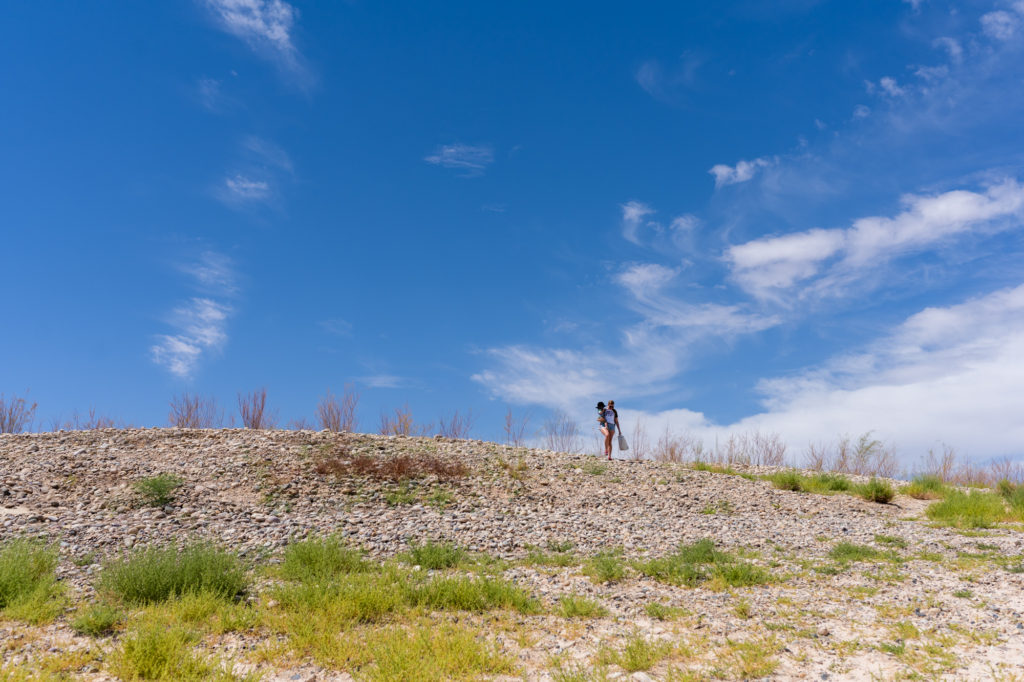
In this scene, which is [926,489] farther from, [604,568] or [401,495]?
[401,495]

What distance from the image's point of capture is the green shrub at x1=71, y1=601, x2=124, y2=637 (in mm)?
6988

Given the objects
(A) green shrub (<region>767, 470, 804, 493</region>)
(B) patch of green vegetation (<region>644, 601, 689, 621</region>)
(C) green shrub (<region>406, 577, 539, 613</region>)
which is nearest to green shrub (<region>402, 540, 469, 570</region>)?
(C) green shrub (<region>406, 577, 539, 613</region>)

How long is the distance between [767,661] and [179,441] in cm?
1675

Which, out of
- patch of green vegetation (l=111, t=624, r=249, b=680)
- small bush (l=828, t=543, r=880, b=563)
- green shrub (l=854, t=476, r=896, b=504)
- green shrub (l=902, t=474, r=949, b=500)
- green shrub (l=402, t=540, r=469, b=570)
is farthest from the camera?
green shrub (l=902, t=474, r=949, b=500)

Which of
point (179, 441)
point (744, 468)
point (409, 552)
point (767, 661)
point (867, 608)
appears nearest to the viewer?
point (767, 661)

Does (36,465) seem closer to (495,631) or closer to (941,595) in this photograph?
(495,631)

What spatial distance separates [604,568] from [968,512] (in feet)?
34.1

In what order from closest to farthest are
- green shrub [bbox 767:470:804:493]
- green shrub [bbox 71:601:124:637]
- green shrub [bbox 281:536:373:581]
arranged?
green shrub [bbox 71:601:124:637] < green shrub [bbox 281:536:373:581] < green shrub [bbox 767:470:804:493]

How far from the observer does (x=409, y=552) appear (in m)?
10.3

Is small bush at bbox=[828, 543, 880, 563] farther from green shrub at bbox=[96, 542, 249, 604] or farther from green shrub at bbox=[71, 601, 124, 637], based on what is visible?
green shrub at bbox=[71, 601, 124, 637]

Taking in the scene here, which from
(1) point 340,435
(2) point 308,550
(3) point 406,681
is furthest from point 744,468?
(3) point 406,681

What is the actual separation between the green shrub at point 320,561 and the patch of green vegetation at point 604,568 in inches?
122

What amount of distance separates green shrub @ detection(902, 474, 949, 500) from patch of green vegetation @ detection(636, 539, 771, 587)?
36.4 feet

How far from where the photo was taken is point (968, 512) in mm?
14438
